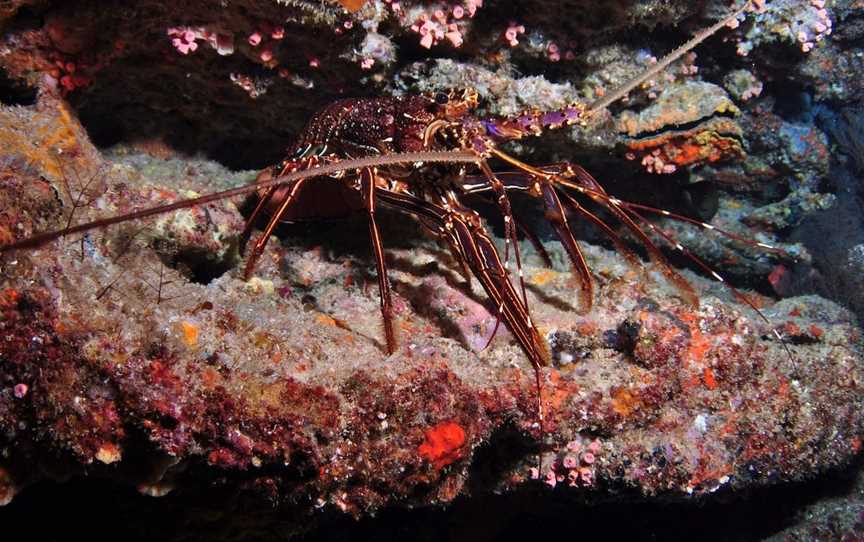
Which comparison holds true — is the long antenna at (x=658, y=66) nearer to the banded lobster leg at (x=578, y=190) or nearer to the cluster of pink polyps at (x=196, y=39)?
the banded lobster leg at (x=578, y=190)

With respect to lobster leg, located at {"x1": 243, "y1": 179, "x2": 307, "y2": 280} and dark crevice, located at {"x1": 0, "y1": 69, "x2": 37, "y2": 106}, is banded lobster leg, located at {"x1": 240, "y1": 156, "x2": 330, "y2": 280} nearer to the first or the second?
lobster leg, located at {"x1": 243, "y1": 179, "x2": 307, "y2": 280}

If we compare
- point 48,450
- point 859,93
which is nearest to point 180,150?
point 48,450

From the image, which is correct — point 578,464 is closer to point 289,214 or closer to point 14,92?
point 289,214

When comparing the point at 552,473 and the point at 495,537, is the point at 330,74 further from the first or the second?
the point at 495,537

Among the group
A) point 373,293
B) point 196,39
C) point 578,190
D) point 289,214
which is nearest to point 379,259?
point 373,293

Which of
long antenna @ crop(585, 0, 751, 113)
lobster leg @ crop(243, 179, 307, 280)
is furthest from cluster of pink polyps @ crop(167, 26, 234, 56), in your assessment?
long antenna @ crop(585, 0, 751, 113)

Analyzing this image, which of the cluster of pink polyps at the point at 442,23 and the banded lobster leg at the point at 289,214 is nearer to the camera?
the banded lobster leg at the point at 289,214

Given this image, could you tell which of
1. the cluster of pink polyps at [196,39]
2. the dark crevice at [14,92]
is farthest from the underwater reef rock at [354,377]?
the cluster of pink polyps at [196,39]
